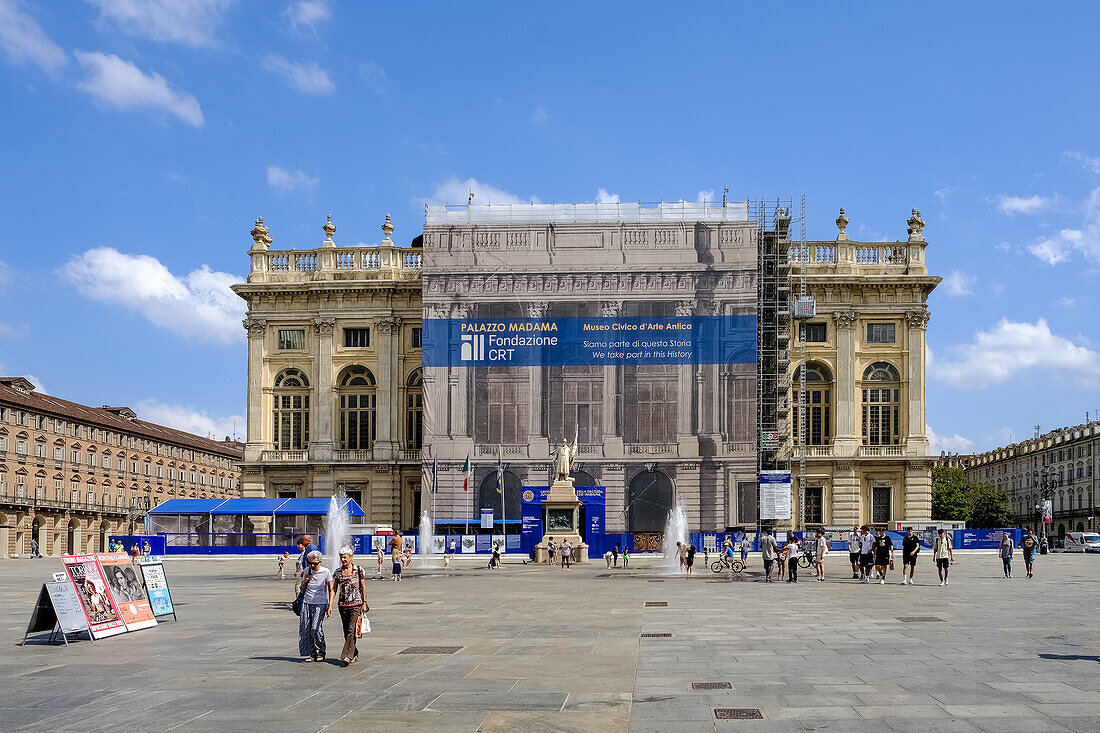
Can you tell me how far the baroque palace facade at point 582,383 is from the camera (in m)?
62.0

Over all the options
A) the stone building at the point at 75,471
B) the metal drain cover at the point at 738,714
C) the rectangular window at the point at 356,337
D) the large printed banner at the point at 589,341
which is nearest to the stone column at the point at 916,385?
the large printed banner at the point at 589,341

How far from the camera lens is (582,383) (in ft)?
205

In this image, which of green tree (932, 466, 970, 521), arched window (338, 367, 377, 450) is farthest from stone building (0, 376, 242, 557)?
green tree (932, 466, 970, 521)

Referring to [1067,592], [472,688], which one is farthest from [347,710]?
[1067,592]

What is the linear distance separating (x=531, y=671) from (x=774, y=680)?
118 inches

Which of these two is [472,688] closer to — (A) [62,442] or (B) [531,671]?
(B) [531,671]

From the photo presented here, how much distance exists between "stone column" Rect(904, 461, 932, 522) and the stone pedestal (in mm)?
26794

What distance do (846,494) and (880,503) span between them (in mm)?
2403

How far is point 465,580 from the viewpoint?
36219 millimetres

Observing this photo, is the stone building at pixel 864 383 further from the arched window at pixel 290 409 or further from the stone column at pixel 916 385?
the arched window at pixel 290 409

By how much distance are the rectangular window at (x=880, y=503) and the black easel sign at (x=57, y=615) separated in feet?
182

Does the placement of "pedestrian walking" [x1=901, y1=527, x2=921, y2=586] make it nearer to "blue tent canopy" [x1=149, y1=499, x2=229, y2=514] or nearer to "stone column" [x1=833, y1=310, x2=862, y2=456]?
"stone column" [x1=833, y1=310, x2=862, y2=456]

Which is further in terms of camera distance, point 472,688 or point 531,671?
point 531,671

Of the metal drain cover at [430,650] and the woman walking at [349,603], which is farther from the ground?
the woman walking at [349,603]
